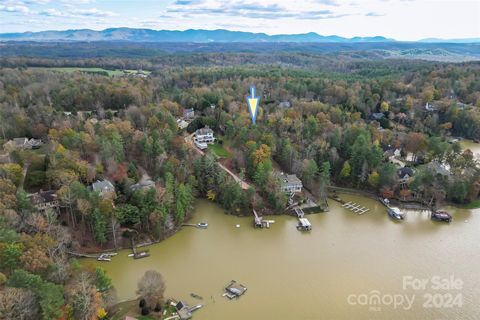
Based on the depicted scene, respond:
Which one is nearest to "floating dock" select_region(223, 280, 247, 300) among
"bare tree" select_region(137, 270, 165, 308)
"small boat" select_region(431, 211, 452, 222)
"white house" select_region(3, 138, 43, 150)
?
"bare tree" select_region(137, 270, 165, 308)

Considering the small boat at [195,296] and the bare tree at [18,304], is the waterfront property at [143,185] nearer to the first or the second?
the small boat at [195,296]

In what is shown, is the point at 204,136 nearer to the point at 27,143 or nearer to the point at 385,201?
the point at 27,143

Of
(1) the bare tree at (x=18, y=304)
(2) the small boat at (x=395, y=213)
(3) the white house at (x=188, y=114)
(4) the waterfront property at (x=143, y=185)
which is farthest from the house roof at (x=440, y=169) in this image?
(1) the bare tree at (x=18, y=304)

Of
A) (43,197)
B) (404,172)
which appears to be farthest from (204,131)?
(404,172)

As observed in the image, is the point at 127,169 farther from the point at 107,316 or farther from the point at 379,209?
the point at 379,209

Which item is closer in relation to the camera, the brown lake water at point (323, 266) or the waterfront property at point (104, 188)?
the brown lake water at point (323, 266)

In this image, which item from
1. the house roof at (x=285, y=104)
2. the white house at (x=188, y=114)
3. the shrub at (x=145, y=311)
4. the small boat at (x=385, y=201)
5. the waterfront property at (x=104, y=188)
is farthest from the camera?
the house roof at (x=285, y=104)

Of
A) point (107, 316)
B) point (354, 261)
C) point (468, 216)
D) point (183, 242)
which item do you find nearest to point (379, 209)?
point (468, 216)
